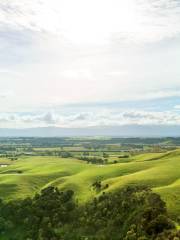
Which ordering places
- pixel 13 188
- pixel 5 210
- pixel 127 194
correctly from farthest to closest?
pixel 13 188
pixel 5 210
pixel 127 194

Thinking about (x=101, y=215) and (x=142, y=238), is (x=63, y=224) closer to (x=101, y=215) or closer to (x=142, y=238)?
(x=101, y=215)

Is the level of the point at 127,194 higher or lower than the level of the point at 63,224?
higher

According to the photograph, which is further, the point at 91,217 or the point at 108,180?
the point at 108,180

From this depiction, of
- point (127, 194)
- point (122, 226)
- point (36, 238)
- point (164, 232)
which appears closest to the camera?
point (164, 232)

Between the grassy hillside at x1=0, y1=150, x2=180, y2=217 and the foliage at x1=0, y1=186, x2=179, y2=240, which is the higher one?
the grassy hillside at x1=0, y1=150, x2=180, y2=217

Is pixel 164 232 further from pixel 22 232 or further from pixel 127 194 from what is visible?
pixel 22 232

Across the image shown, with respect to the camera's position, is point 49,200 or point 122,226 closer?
point 122,226

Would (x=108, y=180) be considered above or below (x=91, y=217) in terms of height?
above

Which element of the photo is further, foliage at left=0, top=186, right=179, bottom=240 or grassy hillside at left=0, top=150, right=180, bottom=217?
grassy hillside at left=0, top=150, right=180, bottom=217

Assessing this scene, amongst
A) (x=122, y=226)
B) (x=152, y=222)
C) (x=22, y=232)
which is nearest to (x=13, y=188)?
(x=22, y=232)

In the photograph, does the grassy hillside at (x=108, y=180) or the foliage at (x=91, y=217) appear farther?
the grassy hillside at (x=108, y=180)

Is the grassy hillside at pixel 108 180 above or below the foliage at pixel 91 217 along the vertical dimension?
above
